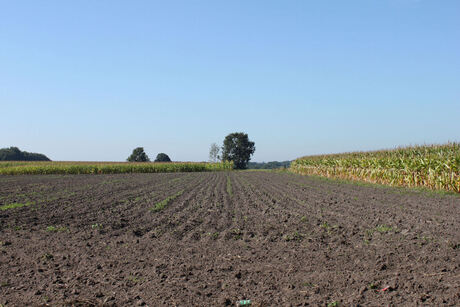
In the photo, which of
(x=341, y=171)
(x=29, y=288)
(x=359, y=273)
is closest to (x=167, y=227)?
(x=29, y=288)

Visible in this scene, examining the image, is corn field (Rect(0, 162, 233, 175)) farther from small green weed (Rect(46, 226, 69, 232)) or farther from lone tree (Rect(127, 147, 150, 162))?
small green weed (Rect(46, 226, 69, 232))

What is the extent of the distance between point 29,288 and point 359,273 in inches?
187

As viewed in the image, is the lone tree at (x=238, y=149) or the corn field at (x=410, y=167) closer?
the corn field at (x=410, y=167)

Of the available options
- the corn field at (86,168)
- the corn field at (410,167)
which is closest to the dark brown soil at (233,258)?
the corn field at (410,167)

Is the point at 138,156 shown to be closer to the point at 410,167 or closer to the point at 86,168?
the point at 86,168

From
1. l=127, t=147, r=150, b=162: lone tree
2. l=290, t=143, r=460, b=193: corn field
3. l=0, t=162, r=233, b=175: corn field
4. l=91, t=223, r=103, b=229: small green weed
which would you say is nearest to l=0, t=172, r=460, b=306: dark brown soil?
l=91, t=223, r=103, b=229: small green weed

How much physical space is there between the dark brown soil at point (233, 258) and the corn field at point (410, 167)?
7.74 metres

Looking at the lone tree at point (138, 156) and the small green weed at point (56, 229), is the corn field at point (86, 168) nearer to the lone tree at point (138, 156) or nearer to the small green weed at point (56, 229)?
the lone tree at point (138, 156)

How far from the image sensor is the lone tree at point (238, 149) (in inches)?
4530

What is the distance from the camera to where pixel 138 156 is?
349ft

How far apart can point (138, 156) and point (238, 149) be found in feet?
98.1

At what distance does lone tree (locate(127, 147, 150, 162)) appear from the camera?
349 feet

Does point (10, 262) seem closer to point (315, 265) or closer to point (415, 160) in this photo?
point (315, 265)

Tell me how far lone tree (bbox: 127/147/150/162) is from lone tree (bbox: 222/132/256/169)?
24.0 m
